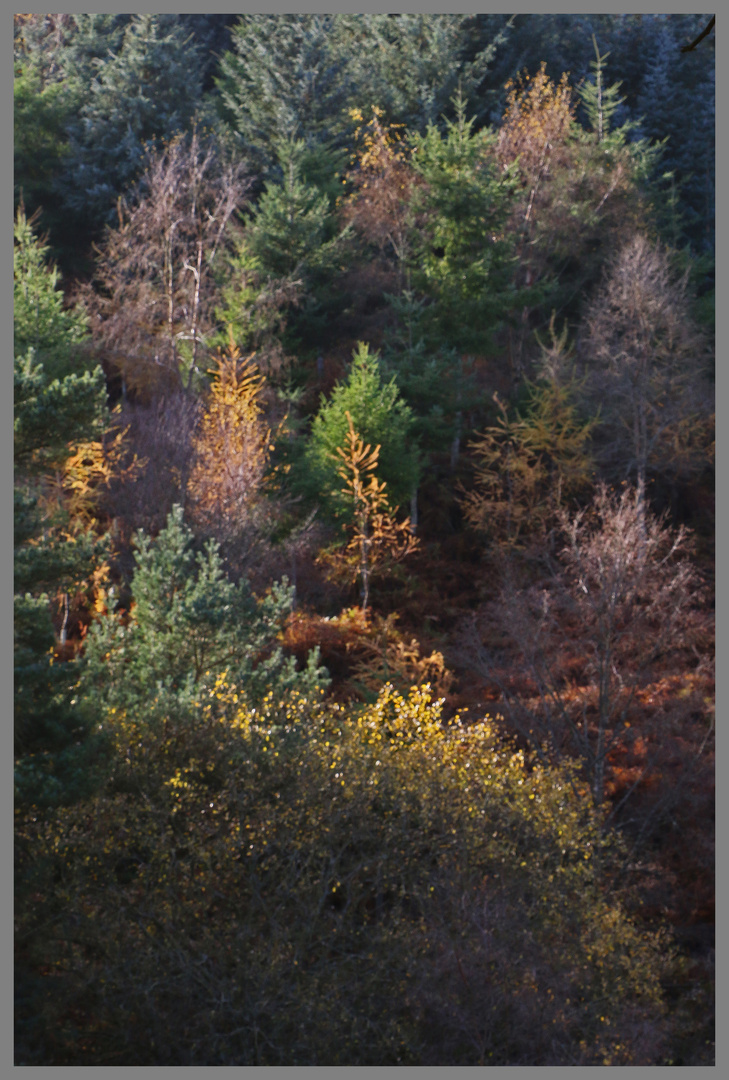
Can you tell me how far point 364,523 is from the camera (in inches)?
943

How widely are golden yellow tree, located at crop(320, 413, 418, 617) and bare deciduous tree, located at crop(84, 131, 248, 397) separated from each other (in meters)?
6.22

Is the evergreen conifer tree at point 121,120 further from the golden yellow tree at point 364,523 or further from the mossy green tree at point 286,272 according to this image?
the golden yellow tree at point 364,523

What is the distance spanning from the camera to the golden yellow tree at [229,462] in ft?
70.0

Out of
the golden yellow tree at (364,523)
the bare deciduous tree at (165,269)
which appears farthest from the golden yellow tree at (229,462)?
the bare deciduous tree at (165,269)

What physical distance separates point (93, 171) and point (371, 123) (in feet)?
31.7

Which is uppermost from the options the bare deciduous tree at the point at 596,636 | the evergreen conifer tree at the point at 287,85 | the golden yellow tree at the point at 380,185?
the evergreen conifer tree at the point at 287,85

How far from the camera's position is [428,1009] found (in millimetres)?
12789

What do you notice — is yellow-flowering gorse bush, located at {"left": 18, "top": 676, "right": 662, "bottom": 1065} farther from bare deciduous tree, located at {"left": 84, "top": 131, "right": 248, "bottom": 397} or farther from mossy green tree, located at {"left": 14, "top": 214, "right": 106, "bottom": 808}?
bare deciduous tree, located at {"left": 84, "top": 131, "right": 248, "bottom": 397}

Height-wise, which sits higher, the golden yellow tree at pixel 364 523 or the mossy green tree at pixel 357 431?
the mossy green tree at pixel 357 431

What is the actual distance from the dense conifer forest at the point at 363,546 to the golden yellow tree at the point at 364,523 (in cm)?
16

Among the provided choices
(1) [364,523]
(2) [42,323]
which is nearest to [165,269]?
(2) [42,323]

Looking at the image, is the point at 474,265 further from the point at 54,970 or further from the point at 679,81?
the point at 54,970

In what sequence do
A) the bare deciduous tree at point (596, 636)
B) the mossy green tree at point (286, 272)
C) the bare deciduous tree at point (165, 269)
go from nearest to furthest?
the bare deciduous tree at point (596, 636)
the mossy green tree at point (286, 272)
the bare deciduous tree at point (165, 269)

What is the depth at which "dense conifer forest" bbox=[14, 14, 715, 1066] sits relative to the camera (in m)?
12.4
